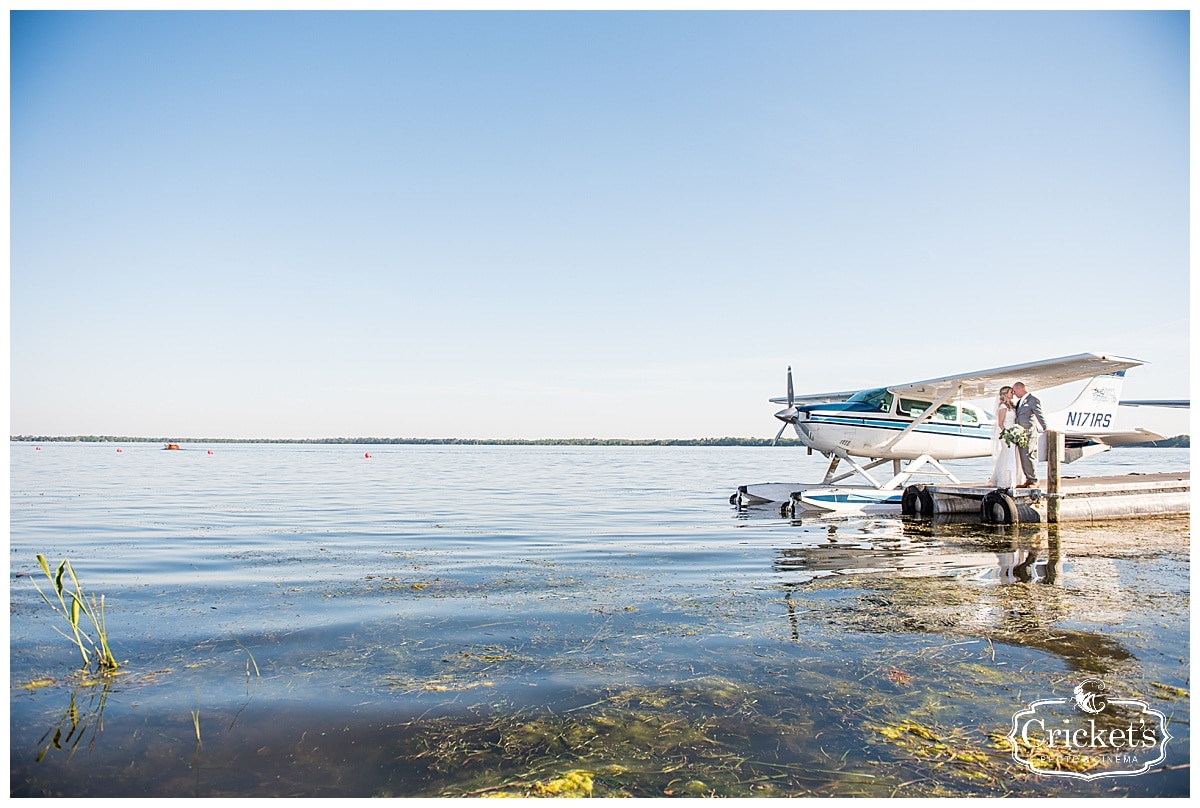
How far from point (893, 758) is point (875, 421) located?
46.0 ft

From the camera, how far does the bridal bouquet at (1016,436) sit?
12.9m

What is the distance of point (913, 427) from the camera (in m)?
16.1

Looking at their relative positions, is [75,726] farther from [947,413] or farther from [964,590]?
[947,413]

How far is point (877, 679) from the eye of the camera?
4.30 m

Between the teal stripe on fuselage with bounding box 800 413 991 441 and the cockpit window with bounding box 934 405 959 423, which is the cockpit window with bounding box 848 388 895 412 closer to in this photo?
the teal stripe on fuselage with bounding box 800 413 991 441

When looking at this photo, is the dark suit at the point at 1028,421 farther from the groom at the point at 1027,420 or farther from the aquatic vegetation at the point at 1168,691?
the aquatic vegetation at the point at 1168,691

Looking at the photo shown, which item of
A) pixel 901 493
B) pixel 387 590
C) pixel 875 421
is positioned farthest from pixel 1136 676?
pixel 875 421

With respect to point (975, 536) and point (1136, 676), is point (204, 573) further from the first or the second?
point (975, 536)

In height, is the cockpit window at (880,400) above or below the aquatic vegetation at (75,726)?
above

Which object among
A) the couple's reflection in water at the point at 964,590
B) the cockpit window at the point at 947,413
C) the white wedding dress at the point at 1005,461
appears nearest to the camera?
the couple's reflection in water at the point at 964,590

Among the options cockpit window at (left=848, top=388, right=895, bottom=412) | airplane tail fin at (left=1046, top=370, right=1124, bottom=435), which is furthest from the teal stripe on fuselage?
airplane tail fin at (left=1046, top=370, right=1124, bottom=435)

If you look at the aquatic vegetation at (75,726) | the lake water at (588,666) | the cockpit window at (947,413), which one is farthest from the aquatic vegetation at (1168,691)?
the cockpit window at (947,413)

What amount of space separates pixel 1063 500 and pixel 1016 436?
134 cm

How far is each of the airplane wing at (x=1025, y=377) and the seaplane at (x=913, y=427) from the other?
0.06 ft
